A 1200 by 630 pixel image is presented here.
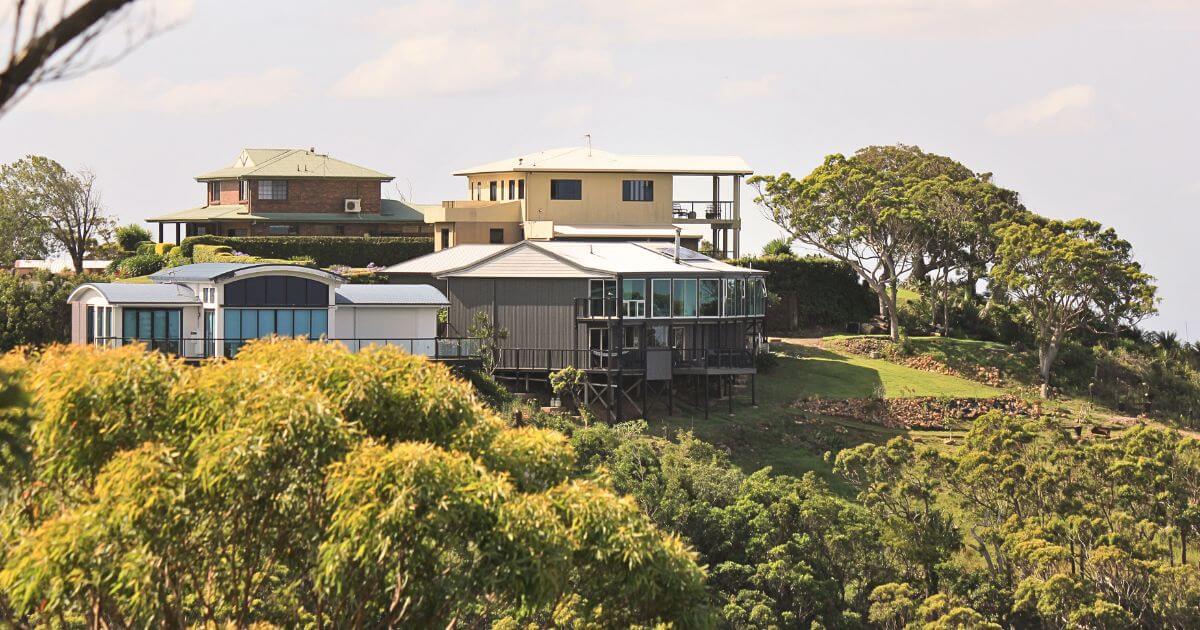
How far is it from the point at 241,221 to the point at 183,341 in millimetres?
22212

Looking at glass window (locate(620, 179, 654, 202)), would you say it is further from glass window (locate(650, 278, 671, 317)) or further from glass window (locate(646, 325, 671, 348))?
glass window (locate(646, 325, 671, 348))

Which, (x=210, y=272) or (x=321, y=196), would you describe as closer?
→ (x=210, y=272)

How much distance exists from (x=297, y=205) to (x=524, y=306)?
72.9 feet

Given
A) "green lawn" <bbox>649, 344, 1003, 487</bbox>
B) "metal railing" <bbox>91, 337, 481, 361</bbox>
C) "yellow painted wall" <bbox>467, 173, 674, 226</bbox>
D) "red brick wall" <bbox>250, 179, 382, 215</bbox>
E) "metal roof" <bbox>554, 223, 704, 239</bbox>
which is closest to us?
"metal railing" <bbox>91, 337, 481, 361</bbox>

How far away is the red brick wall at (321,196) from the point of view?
68.9 m

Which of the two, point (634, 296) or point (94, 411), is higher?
point (634, 296)

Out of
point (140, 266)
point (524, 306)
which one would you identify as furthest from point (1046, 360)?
point (140, 266)

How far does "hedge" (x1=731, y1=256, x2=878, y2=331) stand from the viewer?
63.9 meters

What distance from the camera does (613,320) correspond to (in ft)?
161

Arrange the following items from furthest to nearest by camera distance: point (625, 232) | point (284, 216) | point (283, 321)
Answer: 1. point (284, 216)
2. point (625, 232)
3. point (283, 321)

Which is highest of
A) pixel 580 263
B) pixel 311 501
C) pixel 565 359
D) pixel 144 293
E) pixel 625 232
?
pixel 625 232

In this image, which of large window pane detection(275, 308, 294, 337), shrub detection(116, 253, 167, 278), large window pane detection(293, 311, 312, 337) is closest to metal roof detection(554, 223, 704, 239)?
shrub detection(116, 253, 167, 278)

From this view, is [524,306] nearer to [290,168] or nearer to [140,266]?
[140,266]

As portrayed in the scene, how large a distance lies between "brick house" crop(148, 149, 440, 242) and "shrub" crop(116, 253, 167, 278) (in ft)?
25.3
